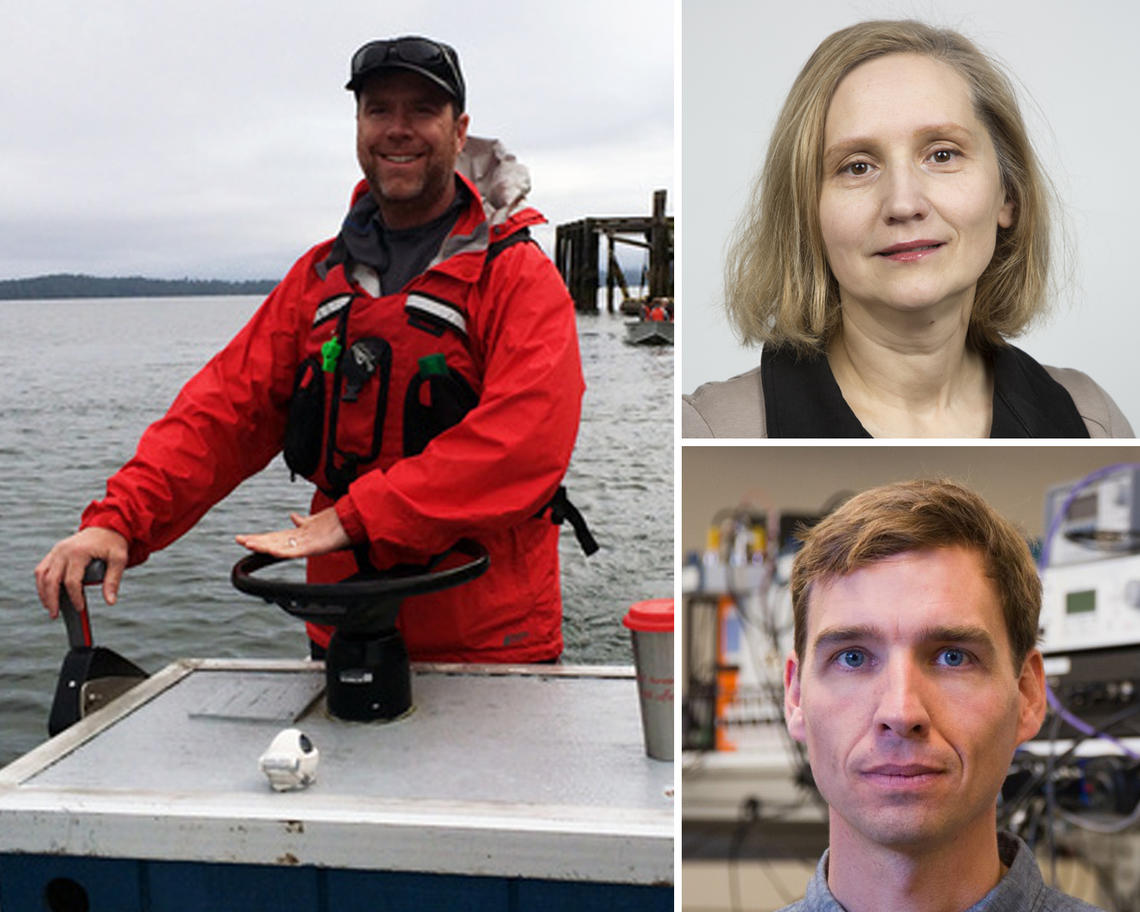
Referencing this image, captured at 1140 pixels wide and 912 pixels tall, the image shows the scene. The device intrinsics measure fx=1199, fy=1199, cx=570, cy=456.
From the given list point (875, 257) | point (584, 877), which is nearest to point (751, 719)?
point (875, 257)

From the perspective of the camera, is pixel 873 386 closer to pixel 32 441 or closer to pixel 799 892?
pixel 799 892

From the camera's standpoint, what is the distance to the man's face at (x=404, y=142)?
1939 millimetres

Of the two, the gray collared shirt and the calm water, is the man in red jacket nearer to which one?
the gray collared shirt

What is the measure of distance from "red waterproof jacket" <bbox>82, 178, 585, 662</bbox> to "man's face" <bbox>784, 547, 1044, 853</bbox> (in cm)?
98

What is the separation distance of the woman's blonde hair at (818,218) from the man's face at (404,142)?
1.18 metres

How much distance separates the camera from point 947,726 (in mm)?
756

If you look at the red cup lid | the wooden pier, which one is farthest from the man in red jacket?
the wooden pier

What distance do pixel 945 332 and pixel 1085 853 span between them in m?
0.41

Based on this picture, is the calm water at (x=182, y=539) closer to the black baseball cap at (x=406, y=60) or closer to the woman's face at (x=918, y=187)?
the black baseball cap at (x=406, y=60)

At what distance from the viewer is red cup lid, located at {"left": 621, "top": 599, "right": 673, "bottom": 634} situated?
135 centimetres

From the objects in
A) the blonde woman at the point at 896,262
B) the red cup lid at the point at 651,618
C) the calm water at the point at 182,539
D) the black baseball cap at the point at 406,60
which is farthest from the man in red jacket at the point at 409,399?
the calm water at the point at 182,539

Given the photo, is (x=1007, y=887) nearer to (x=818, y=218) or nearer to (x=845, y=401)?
(x=845, y=401)

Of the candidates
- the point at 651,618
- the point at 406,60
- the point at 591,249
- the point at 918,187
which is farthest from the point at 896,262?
the point at 591,249

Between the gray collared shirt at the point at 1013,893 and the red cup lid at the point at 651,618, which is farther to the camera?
the red cup lid at the point at 651,618
